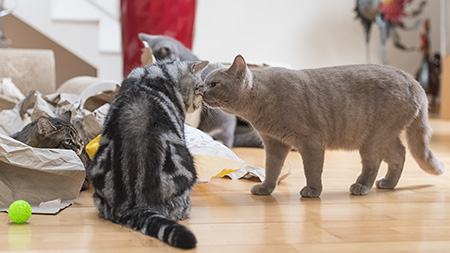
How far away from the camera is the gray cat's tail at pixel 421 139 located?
2.05 metres

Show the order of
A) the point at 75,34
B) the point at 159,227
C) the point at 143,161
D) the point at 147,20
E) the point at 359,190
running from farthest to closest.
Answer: the point at 75,34 → the point at 147,20 → the point at 359,190 → the point at 143,161 → the point at 159,227

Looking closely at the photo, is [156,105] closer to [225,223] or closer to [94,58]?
[225,223]

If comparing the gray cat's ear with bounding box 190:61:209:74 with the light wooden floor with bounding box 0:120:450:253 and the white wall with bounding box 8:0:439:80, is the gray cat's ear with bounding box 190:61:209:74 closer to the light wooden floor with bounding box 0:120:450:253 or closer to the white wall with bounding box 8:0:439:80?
the light wooden floor with bounding box 0:120:450:253

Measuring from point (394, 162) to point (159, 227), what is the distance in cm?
113

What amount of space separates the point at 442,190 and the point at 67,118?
1.49 m

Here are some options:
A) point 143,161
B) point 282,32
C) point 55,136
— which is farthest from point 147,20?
point 143,161

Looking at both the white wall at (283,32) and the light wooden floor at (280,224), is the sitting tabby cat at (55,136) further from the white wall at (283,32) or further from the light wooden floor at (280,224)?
the white wall at (283,32)

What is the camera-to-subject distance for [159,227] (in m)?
1.32

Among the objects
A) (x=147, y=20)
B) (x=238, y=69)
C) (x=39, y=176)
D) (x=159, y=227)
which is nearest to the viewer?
(x=159, y=227)

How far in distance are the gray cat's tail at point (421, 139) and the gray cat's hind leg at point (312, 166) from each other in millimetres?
414

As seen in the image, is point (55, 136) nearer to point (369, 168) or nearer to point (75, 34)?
point (369, 168)

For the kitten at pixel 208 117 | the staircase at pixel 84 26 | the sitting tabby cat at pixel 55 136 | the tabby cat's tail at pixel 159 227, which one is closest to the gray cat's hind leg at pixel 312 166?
the tabby cat's tail at pixel 159 227

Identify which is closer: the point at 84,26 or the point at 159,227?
the point at 159,227

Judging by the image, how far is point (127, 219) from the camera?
4.72 feet
